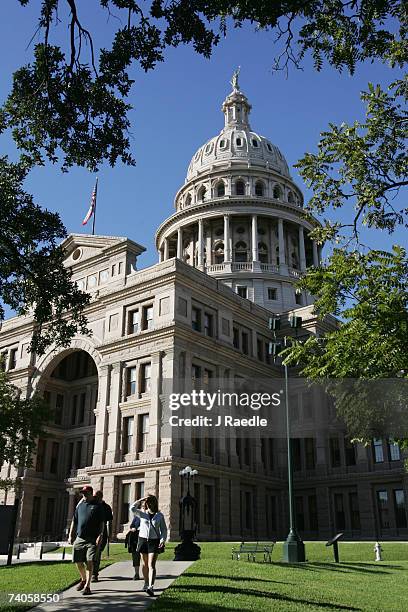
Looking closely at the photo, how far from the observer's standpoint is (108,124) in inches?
491

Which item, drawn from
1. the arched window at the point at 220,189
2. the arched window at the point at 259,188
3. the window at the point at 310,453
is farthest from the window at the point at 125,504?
the arched window at the point at 259,188

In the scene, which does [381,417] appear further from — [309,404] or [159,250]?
[159,250]

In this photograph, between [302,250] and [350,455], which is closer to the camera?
[350,455]

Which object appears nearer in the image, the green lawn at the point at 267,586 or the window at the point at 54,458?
the green lawn at the point at 267,586

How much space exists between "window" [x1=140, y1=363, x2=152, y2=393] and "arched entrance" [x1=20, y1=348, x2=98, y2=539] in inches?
335

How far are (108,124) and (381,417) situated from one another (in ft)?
52.5

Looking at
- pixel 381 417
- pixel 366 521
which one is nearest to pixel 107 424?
pixel 366 521

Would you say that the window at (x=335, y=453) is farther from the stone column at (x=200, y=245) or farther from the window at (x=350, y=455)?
the stone column at (x=200, y=245)

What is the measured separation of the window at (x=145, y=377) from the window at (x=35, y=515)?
14225 millimetres

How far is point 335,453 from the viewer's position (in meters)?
50.4

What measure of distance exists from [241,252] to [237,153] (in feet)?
57.3

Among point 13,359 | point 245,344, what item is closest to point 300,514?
point 245,344

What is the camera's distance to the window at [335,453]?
49872 mm

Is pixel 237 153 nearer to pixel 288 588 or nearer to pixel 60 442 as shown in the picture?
pixel 60 442
